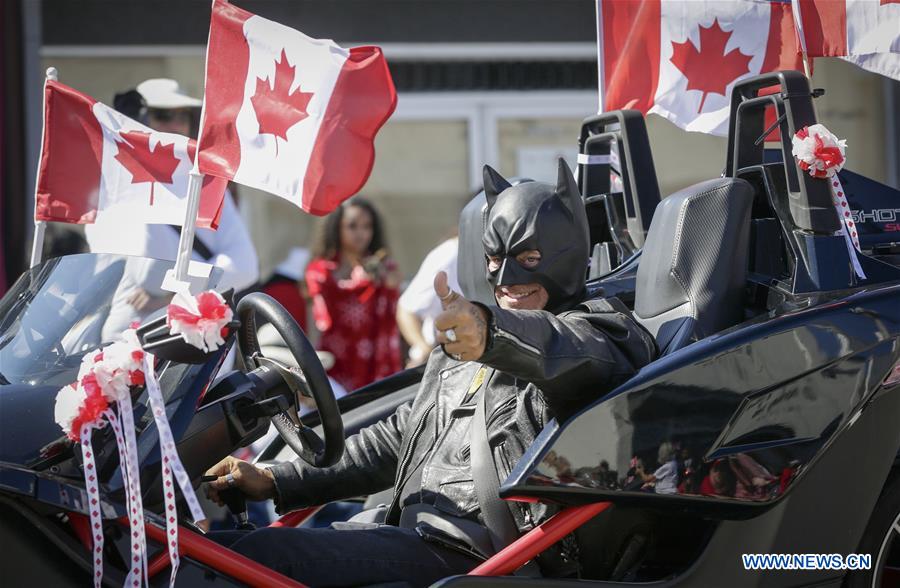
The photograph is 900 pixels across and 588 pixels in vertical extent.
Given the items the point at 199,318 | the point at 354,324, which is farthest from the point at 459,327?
the point at 354,324

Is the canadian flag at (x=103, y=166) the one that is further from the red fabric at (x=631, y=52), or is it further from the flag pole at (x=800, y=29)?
the flag pole at (x=800, y=29)

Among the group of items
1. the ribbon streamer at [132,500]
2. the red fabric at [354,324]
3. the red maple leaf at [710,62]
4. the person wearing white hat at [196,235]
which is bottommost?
the red fabric at [354,324]

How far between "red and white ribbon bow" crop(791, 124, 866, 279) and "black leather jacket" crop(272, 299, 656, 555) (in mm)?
593

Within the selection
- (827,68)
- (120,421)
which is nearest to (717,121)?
(120,421)

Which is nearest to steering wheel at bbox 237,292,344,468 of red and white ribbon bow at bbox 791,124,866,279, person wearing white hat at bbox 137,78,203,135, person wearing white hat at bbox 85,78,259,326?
red and white ribbon bow at bbox 791,124,866,279

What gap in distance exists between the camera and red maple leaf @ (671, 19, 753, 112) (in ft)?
13.7

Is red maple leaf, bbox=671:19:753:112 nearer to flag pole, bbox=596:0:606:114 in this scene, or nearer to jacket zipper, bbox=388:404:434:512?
flag pole, bbox=596:0:606:114

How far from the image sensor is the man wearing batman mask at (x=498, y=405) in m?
2.52

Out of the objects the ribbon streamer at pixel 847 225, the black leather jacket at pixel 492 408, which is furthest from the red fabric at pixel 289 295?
the ribbon streamer at pixel 847 225

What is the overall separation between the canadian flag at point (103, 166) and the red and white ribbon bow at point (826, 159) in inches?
63.7

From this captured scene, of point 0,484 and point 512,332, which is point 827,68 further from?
point 0,484

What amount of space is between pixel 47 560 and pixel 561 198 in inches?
55.1

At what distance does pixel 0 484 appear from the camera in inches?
85.3

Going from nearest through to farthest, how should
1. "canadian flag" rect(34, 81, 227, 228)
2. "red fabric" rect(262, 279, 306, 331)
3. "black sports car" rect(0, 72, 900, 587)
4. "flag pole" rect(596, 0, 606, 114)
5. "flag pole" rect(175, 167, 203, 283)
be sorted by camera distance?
1. "black sports car" rect(0, 72, 900, 587)
2. "flag pole" rect(175, 167, 203, 283)
3. "canadian flag" rect(34, 81, 227, 228)
4. "flag pole" rect(596, 0, 606, 114)
5. "red fabric" rect(262, 279, 306, 331)
